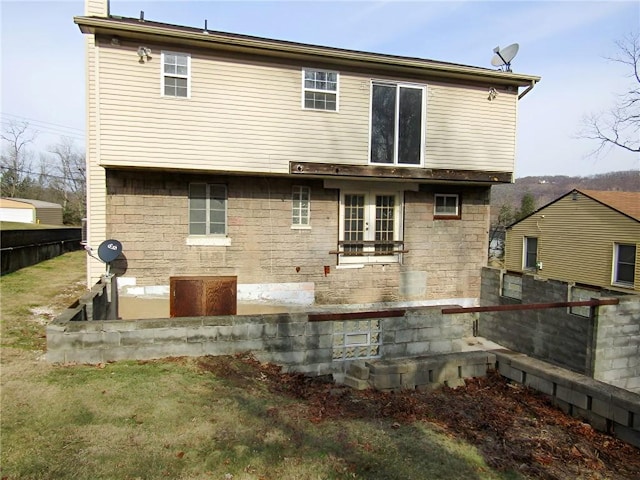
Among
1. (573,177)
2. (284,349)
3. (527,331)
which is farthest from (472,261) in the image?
(573,177)

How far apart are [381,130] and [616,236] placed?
13.7 meters

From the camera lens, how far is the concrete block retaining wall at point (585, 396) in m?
5.12

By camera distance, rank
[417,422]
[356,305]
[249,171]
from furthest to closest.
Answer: [356,305], [249,171], [417,422]

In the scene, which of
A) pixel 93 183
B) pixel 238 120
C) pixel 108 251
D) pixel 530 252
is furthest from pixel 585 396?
pixel 530 252

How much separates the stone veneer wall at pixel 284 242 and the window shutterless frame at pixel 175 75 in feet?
6.13

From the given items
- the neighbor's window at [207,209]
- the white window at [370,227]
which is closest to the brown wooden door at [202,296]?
the neighbor's window at [207,209]

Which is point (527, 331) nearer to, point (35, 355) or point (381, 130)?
point (381, 130)

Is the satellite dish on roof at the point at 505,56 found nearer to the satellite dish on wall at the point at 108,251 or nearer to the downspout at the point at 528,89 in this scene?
the downspout at the point at 528,89

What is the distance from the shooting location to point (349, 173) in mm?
10266

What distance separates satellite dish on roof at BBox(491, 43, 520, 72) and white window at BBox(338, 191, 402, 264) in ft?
16.8

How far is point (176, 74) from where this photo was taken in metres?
9.20

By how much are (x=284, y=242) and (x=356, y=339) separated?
14.8 ft

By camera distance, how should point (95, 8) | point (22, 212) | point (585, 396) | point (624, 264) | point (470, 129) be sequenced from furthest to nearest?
1. point (22, 212)
2. point (624, 264)
3. point (470, 129)
4. point (95, 8)
5. point (585, 396)

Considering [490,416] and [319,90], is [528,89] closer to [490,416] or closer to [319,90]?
[319,90]
